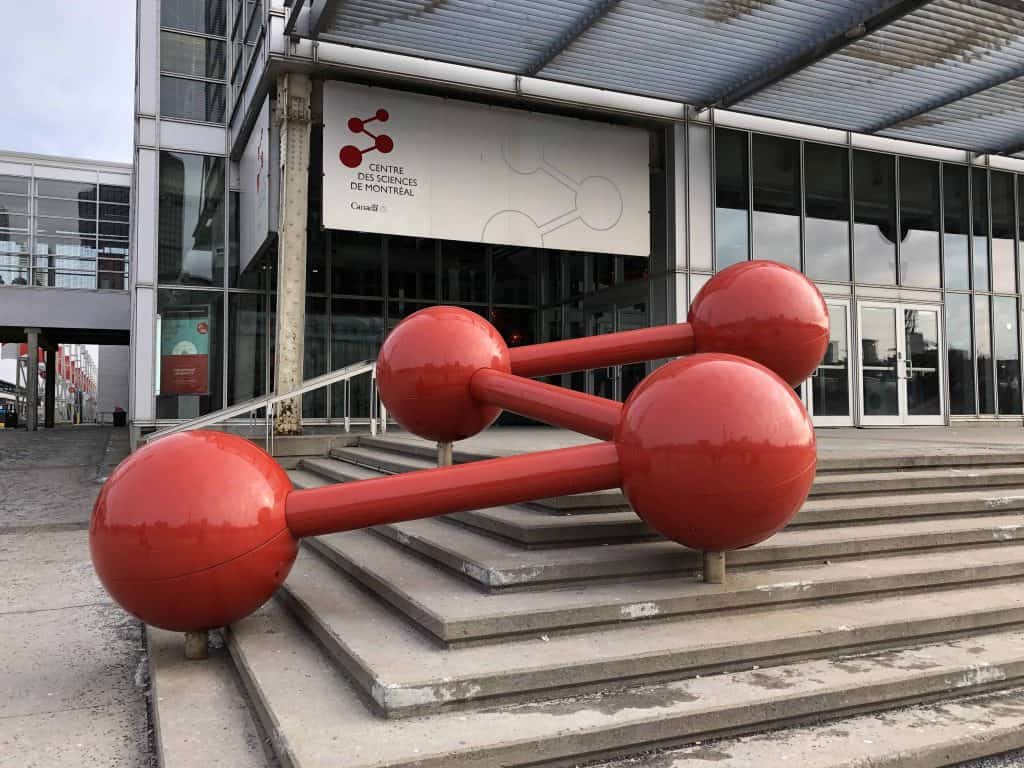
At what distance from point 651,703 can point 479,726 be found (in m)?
0.65

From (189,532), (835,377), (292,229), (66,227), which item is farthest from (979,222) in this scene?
(66,227)

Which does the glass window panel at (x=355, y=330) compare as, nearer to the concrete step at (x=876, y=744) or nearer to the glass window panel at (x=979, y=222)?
the glass window panel at (x=979, y=222)

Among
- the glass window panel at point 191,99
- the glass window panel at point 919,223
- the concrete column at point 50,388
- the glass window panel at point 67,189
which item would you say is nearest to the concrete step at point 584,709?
the glass window panel at point 191,99

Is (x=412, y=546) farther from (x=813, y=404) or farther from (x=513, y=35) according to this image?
(x=813, y=404)

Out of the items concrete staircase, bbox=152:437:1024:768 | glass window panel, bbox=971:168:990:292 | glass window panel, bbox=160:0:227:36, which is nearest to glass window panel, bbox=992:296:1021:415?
glass window panel, bbox=971:168:990:292

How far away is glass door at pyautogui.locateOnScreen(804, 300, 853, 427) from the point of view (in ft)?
46.1

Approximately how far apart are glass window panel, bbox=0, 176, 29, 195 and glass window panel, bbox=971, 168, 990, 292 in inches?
1265

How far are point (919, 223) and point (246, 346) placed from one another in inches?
512

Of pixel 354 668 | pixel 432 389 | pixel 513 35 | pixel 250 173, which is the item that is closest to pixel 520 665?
pixel 354 668

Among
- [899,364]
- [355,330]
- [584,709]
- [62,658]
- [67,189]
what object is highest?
[67,189]

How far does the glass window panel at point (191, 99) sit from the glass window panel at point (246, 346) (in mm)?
3254

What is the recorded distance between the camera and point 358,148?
1096cm

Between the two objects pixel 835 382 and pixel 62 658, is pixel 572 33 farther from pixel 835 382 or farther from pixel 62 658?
pixel 62 658

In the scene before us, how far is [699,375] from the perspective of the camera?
3.21m
